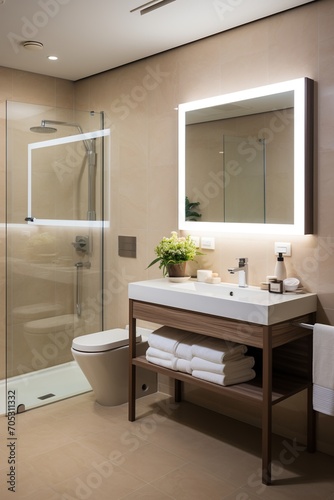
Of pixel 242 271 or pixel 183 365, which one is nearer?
→ pixel 183 365

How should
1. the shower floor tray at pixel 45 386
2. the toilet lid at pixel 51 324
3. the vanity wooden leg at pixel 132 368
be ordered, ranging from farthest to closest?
the toilet lid at pixel 51 324 < the shower floor tray at pixel 45 386 < the vanity wooden leg at pixel 132 368

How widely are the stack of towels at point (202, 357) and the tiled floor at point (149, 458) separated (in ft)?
1.45

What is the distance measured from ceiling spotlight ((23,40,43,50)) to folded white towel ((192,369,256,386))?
7.60 ft

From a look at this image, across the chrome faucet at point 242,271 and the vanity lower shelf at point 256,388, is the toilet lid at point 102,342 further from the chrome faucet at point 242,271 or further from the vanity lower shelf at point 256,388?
the chrome faucet at point 242,271

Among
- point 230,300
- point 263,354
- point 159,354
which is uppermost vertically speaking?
point 230,300

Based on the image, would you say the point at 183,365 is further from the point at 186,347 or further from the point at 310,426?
the point at 310,426

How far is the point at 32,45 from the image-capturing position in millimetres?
3227

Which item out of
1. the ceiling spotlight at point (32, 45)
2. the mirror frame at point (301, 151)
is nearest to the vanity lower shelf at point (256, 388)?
the mirror frame at point (301, 151)

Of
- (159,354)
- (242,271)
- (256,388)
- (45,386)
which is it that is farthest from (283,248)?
(45,386)

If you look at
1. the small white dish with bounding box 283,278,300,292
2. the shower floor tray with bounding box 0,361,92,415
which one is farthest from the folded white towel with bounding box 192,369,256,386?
the shower floor tray with bounding box 0,361,92,415

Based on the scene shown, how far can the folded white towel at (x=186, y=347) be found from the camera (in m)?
2.78

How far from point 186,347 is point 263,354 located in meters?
0.54

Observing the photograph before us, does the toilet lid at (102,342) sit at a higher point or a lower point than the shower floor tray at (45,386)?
higher

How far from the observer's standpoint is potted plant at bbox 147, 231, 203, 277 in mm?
3168
